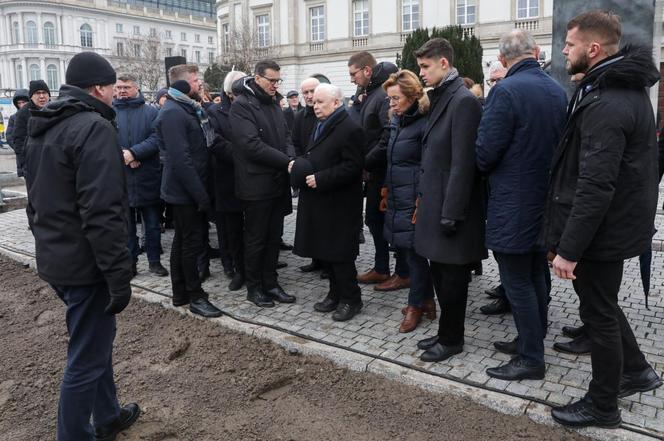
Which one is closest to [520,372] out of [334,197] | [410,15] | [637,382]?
[637,382]

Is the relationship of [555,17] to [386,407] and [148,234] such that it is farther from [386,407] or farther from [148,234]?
[148,234]

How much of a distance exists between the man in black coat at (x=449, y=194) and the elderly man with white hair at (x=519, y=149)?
18 centimetres

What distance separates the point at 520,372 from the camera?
152 inches

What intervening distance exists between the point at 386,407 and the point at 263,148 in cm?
255

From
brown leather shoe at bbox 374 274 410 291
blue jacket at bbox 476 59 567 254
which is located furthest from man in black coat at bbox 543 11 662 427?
brown leather shoe at bbox 374 274 410 291

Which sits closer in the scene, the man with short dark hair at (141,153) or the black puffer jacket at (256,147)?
the black puffer jacket at (256,147)

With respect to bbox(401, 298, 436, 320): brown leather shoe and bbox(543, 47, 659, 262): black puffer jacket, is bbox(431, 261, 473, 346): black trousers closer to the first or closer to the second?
bbox(401, 298, 436, 320): brown leather shoe

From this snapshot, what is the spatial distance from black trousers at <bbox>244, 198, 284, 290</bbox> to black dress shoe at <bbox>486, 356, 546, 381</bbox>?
95.0 inches

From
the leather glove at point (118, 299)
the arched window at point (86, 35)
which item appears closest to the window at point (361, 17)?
the leather glove at point (118, 299)

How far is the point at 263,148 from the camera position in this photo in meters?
5.27

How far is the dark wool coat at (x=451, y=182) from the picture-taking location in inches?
152

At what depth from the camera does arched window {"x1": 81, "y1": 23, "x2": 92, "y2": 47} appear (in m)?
84.8

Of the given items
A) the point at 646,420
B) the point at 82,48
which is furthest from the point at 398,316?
the point at 82,48

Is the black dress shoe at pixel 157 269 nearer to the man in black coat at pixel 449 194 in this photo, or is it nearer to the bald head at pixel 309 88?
the bald head at pixel 309 88
